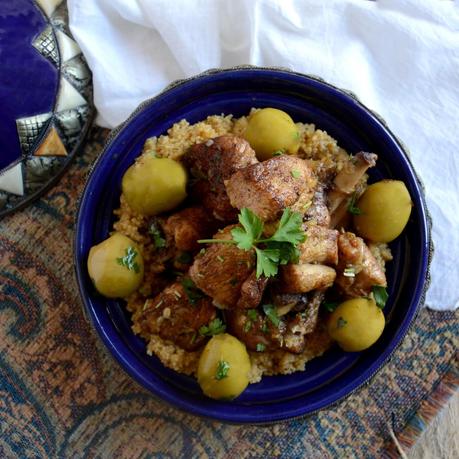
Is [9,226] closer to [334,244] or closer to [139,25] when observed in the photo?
[139,25]

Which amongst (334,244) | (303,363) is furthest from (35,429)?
(334,244)

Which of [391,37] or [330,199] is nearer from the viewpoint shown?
[330,199]

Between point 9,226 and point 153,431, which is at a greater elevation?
point 9,226

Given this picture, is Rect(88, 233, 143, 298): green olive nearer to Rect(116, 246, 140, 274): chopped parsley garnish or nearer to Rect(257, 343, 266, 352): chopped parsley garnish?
Rect(116, 246, 140, 274): chopped parsley garnish

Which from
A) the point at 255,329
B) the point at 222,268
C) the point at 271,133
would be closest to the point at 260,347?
the point at 255,329

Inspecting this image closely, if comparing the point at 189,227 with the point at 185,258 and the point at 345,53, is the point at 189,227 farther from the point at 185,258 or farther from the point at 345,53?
the point at 345,53

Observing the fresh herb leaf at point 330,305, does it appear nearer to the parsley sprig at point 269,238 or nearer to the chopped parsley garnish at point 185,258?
the parsley sprig at point 269,238
